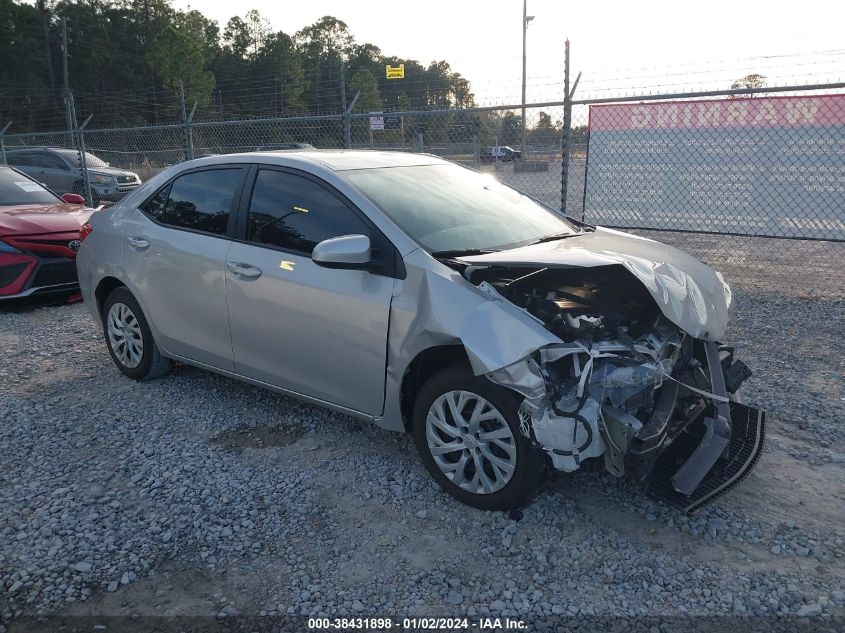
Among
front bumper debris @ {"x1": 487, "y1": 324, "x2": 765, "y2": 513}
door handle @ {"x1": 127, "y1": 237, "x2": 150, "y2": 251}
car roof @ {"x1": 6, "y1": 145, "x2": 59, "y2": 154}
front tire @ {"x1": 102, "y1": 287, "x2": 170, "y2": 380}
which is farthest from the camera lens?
car roof @ {"x1": 6, "y1": 145, "x2": 59, "y2": 154}

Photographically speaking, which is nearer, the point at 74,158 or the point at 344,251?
Answer: the point at 344,251

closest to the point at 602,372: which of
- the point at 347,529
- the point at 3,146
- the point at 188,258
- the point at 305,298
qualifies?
the point at 347,529

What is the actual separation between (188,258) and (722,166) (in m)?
5.72

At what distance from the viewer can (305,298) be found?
380 cm

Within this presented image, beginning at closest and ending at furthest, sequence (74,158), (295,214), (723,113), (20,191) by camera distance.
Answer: (295,214) → (723,113) → (20,191) → (74,158)

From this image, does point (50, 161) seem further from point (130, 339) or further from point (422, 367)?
point (422, 367)

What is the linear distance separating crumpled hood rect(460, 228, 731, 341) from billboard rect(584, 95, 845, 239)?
3931 mm

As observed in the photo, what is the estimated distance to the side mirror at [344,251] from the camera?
341cm

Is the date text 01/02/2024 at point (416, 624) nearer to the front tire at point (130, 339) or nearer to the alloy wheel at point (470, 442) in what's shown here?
the alloy wheel at point (470, 442)

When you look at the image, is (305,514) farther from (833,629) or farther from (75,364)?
(75,364)

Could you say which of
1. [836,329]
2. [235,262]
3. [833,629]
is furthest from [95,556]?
[836,329]

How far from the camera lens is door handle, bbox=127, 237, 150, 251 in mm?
4766

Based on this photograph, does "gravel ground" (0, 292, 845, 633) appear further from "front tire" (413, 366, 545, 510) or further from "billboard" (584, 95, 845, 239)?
"billboard" (584, 95, 845, 239)

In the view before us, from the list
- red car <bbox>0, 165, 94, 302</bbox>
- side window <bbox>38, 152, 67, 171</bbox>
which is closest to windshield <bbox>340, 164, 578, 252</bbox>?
red car <bbox>0, 165, 94, 302</bbox>
